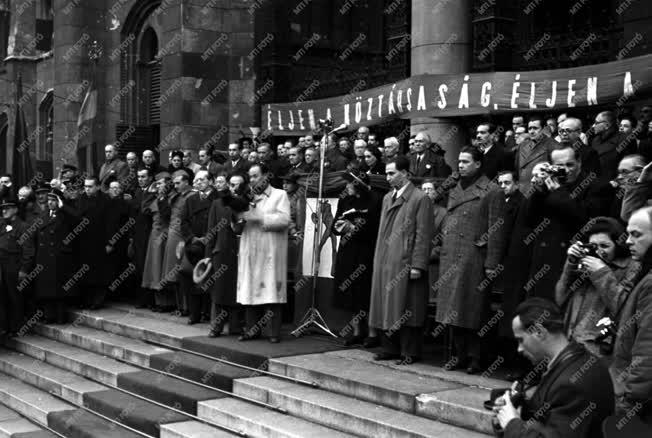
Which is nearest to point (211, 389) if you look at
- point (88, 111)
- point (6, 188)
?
point (6, 188)

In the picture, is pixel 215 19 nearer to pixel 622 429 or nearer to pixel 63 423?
pixel 63 423

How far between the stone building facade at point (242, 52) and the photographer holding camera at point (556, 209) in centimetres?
528

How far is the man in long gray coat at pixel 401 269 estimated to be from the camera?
880 cm

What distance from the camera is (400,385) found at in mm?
7980

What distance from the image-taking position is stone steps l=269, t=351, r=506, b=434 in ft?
23.6

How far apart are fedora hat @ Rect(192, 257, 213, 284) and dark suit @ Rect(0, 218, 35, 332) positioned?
Result: 12.4ft

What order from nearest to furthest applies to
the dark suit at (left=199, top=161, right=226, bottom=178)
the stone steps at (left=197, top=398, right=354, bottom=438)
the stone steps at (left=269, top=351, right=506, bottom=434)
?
1. the stone steps at (left=269, top=351, right=506, bottom=434)
2. the stone steps at (left=197, top=398, right=354, bottom=438)
3. the dark suit at (left=199, top=161, right=226, bottom=178)

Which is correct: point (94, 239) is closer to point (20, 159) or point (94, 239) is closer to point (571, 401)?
point (20, 159)

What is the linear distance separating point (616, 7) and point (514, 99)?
20.9 feet

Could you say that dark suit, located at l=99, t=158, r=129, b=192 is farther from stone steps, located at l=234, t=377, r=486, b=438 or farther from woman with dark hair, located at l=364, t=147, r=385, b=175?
stone steps, located at l=234, t=377, r=486, b=438

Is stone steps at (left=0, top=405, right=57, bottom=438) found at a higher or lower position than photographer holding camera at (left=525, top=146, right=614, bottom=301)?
lower

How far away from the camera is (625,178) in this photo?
688cm

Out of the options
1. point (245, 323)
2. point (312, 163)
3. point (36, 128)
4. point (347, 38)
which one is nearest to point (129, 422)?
point (245, 323)

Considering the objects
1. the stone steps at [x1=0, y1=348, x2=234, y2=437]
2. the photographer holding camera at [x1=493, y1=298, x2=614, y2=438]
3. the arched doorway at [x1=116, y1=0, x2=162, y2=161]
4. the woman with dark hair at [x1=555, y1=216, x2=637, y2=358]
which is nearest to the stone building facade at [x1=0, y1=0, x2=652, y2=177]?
the arched doorway at [x1=116, y1=0, x2=162, y2=161]
